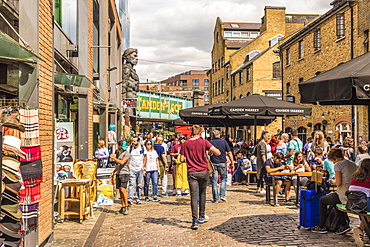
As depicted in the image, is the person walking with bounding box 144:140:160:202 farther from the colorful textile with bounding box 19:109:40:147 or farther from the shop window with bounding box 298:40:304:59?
the shop window with bounding box 298:40:304:59

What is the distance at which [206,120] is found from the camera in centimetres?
2097

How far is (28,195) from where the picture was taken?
5.64 m

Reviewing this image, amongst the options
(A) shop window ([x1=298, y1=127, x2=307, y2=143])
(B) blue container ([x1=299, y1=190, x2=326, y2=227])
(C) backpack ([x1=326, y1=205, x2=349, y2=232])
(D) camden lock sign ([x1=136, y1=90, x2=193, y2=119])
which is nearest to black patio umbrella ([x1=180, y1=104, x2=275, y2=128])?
(A) shop window ([x1=298, y1=127, x2=307, y2=143])

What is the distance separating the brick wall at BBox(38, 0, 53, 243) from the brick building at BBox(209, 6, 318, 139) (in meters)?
29.3

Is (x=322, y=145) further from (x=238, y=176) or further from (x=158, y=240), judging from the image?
(x=158, y=240)

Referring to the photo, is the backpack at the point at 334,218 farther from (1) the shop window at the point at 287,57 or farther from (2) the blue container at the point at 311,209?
(1) the shop window at the point at 287,57

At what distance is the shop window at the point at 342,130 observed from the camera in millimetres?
22500

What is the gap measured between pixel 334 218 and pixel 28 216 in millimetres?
5090

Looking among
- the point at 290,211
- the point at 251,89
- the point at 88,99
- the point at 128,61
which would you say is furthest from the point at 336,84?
the point at 251,89

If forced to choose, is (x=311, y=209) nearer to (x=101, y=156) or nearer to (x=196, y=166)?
(x=196, y=166)

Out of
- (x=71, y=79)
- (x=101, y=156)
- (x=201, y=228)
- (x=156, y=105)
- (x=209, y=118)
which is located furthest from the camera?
(x=156, y=105)

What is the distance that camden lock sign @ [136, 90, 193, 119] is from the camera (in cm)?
4700

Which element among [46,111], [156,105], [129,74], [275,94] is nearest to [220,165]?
[46,111]

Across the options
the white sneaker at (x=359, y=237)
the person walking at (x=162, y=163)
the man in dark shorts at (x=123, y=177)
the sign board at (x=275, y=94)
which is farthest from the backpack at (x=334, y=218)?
the sign board at (x=275, y=94)
